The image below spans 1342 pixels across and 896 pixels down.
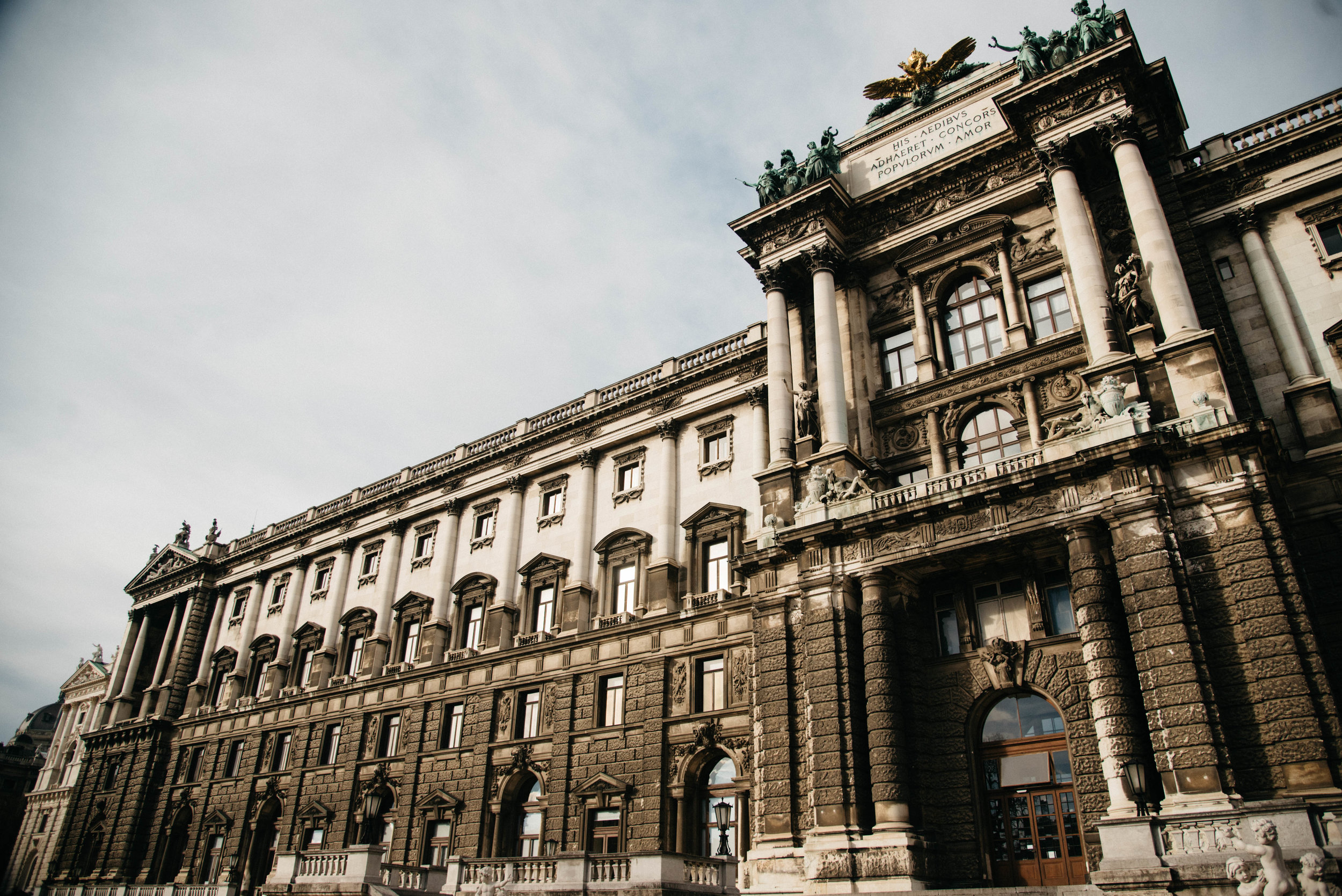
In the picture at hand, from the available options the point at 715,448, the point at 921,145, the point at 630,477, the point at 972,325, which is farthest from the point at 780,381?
the point at 630,477

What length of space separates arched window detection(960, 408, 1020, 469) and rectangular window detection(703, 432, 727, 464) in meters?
10.9

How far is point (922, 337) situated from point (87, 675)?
242ft

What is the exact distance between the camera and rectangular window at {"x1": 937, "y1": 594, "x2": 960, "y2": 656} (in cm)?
2525

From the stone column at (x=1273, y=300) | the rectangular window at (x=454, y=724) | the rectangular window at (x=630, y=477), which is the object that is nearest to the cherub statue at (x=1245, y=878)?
the stone column at (x=1273, y=300)

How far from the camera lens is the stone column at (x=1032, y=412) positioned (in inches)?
1050

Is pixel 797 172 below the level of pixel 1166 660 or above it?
above

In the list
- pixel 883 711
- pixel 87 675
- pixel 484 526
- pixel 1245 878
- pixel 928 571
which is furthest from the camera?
pixel 87 675

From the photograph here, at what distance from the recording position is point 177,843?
166 ft

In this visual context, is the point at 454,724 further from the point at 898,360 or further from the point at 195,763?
the point at 898,360

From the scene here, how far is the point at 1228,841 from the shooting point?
17406 mm

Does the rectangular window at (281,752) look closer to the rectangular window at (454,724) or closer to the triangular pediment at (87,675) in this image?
the rectangular window at (454,724)

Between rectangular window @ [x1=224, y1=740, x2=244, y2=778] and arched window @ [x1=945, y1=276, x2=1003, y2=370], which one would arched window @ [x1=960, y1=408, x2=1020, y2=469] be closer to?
arched window @ [x1=945, y1=276, x2=1003, y2=370]

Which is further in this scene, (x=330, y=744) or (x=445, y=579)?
(x=330, y=744)

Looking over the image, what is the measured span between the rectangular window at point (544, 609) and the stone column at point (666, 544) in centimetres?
506
